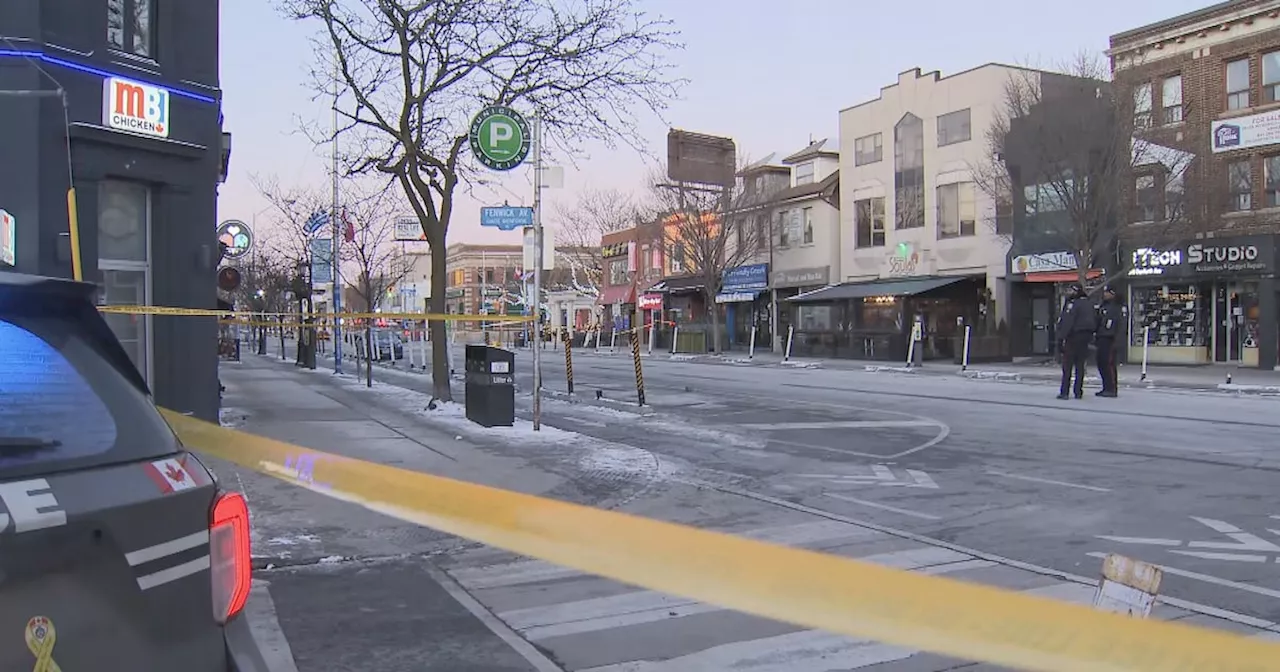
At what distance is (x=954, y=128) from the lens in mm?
34312

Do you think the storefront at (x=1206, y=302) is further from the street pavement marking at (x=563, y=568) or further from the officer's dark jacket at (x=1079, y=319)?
the street pavement marking at (x=563, y=568)

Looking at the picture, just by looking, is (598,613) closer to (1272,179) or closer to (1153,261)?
(1153,261)

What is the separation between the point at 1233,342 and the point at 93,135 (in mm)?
28078

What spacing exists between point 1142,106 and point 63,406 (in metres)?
30.0

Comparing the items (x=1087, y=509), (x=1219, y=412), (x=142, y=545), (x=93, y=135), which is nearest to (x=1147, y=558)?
(x=1087, y=509)

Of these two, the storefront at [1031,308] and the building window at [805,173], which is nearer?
the storefront at [1031,308]

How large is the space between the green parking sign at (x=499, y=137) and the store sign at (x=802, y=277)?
1162 inches

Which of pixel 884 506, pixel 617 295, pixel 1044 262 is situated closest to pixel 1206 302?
pixel 1044 262

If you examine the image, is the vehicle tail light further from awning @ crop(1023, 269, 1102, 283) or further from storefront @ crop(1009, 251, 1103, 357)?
storefront @ crop(1009, 251, 1103, 357)

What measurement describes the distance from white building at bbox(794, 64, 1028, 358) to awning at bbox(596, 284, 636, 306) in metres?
20.8

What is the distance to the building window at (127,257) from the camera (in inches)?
468

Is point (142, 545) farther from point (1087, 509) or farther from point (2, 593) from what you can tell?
point (1087, 509)

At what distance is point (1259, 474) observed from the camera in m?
9.08

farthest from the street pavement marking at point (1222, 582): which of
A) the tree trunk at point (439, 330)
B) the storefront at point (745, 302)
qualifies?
→ the storefront at point (745, 302)
